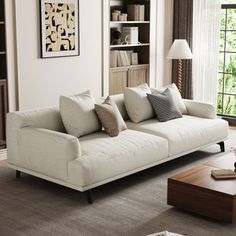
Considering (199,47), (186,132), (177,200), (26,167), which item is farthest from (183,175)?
(199,47)

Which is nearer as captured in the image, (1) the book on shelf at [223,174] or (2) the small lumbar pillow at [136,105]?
(1) the book on shelf at [223,174]

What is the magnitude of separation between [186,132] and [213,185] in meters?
1.44

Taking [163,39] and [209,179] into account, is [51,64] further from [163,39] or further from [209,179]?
[209,179]

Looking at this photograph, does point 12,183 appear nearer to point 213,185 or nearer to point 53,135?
point 53,135

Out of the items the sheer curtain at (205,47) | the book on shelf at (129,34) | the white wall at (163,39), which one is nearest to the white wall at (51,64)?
the book on shelf at (129,34)

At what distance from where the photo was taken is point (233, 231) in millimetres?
3799

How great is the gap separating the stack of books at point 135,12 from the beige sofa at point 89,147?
2.23m

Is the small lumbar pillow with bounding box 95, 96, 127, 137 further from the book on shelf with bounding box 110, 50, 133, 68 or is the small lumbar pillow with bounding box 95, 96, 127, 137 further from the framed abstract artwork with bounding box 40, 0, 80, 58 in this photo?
the book on shelf with bounding box 110, 50, 133, 68

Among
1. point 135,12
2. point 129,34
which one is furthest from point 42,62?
point 135,12

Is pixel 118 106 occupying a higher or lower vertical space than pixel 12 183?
higher

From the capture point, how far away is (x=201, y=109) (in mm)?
6121

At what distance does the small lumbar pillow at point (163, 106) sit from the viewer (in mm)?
5703

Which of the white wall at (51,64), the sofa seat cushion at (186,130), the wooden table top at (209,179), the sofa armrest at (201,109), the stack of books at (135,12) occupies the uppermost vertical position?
the stack of books at (135,12)

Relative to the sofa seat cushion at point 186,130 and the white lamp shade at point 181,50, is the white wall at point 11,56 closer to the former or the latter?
the sofa seat cushion at point 186,130
